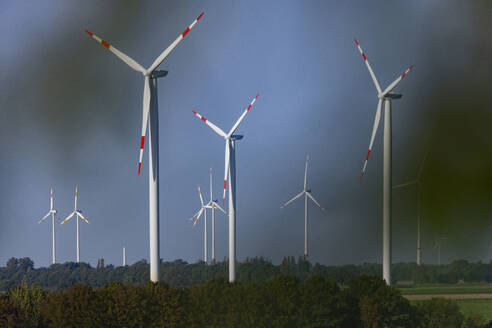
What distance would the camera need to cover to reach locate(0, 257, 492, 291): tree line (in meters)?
93.9

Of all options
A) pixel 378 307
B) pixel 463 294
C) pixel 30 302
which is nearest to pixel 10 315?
pixel 30 302

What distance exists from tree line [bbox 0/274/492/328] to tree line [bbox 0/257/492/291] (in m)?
6.08

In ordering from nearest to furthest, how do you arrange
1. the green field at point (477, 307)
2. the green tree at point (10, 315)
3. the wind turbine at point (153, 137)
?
the wind turbine at point (153, 137), the green tree at point (10, 315), the green field at point (477, 307)

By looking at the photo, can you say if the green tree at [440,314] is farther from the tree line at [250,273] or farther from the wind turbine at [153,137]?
the wind turbine at [153,137]

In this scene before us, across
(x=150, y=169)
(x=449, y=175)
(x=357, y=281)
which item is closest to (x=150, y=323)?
(x=150, y=169)

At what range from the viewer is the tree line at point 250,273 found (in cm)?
9394

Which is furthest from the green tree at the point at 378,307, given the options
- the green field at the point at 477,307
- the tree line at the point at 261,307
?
the green field at the point at 477,307

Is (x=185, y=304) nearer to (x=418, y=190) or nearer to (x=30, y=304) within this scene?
(x=30, y=304)

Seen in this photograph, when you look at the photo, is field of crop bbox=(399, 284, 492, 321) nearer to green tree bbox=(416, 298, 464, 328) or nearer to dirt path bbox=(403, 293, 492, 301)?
dirt path bbox=(403, 293, 492, 301)

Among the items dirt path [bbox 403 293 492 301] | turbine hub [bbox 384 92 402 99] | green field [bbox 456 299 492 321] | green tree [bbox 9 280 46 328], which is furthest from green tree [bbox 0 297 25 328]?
dirt path [bbox 403 293 492 301]

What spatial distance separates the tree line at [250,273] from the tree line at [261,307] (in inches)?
239

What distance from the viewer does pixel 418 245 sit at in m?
84.7

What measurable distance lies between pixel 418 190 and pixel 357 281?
735 inches

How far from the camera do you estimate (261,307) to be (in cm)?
5834
